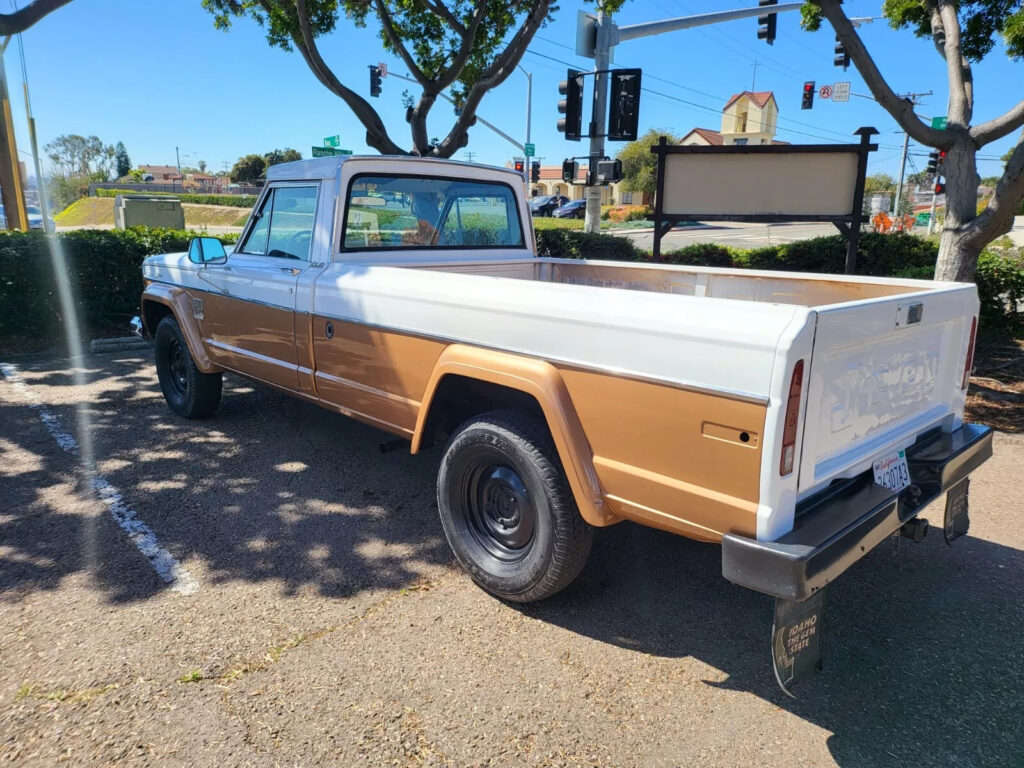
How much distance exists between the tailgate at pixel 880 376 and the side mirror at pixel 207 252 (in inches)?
159

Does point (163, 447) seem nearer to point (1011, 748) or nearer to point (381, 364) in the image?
point (381, 364)

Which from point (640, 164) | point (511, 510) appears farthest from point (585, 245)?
point (640, 164)

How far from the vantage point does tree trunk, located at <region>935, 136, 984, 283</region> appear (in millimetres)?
6254

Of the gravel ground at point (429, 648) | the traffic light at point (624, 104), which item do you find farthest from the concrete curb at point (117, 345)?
the traffic light at point (624, 104)

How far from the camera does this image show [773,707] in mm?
2652

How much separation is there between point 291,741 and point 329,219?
2.78 metres

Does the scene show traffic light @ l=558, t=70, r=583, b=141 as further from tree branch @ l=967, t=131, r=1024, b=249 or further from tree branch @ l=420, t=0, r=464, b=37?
tree branch @ l=967, t=131, r=1024, b=249

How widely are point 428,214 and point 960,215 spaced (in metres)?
4.88

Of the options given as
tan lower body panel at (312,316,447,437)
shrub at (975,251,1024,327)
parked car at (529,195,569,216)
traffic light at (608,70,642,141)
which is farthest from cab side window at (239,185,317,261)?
parked car at (529,195,569,216)

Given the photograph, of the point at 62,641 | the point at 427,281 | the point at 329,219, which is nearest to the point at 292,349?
the point at 329,219

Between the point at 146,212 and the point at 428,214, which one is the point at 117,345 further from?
the point at 146,212

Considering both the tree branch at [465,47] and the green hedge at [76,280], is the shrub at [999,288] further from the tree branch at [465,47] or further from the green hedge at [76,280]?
the green hedge at [76,280]

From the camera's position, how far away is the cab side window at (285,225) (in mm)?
4352

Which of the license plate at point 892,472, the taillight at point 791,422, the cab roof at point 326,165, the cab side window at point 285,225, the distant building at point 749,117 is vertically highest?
A: the distant building at point 749,117
